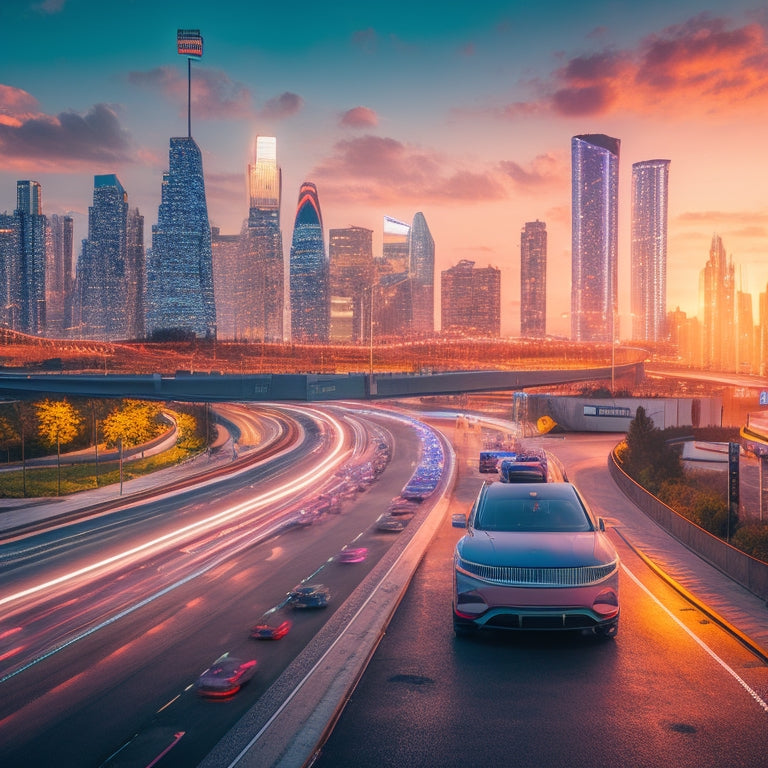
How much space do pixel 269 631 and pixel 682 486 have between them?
19672 mm

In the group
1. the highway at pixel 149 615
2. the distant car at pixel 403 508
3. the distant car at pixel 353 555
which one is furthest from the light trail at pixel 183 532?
the distant car at pixel 353 555

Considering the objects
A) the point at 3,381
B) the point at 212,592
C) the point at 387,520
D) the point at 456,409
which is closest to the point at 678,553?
the point at 387,520

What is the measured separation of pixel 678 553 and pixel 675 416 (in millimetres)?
51097

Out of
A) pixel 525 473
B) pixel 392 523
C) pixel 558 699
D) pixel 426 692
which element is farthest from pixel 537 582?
pixel 525 473

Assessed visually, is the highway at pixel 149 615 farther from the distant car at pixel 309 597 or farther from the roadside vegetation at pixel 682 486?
the roadside vegetation at pixel 682 486

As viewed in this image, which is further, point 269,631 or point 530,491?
point 530,491

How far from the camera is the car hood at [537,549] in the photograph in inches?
353

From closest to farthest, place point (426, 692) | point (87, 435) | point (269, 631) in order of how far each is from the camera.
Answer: point (426, 692) < point (269, 631) < point (87, 435)

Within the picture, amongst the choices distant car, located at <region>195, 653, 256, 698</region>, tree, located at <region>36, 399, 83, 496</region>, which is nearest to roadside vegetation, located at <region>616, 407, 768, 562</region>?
distant car, located at <region>195, 653, 256, 698</region>

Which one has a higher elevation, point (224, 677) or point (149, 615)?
point (224, 677)

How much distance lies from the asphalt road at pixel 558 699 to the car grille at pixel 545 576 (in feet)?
3.14

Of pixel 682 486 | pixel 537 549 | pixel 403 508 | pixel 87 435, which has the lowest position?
pixel 87 435

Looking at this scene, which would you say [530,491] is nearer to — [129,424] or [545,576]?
[545,576]

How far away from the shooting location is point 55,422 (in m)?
67.9
